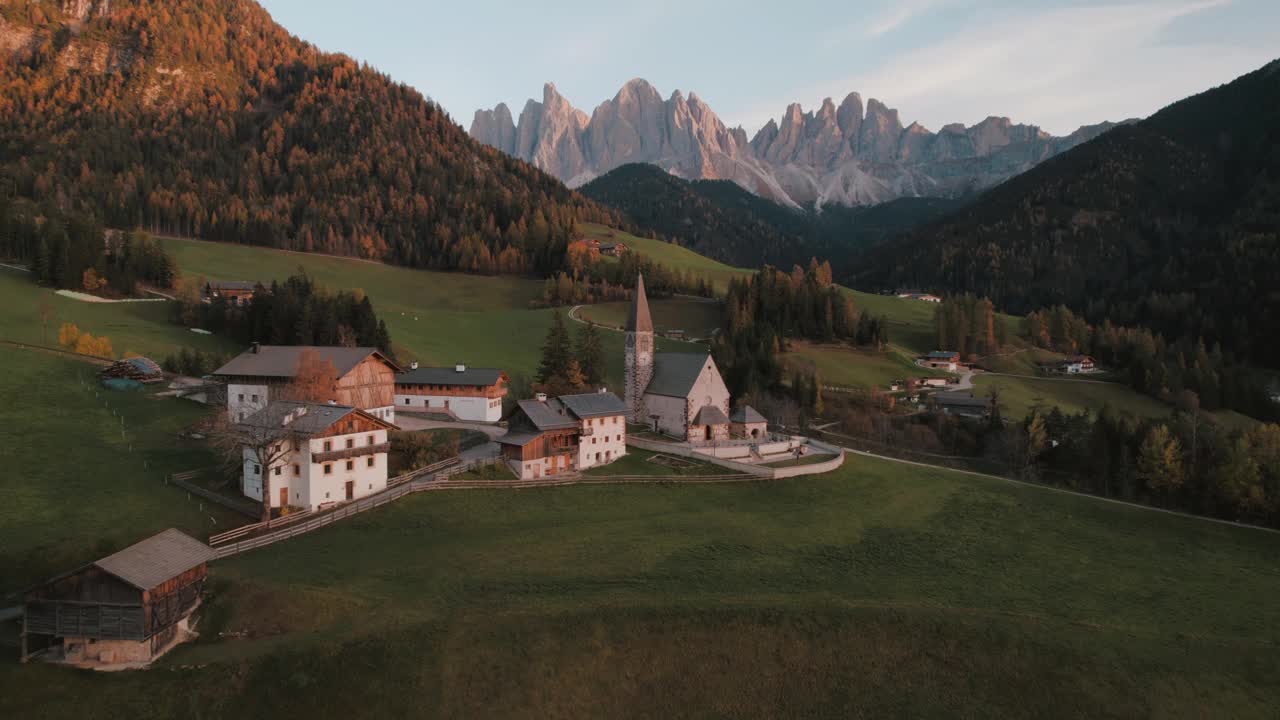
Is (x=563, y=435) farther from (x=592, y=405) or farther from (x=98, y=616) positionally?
(x=98, y=616)

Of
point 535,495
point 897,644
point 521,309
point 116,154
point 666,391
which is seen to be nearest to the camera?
point 897,644

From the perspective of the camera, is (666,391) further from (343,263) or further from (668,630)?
(343,263)

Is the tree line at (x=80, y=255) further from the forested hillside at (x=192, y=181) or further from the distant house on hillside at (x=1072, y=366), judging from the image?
the distant house on hillside at (x=1072, y=366)

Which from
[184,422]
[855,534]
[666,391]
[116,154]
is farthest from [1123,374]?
[116,154]

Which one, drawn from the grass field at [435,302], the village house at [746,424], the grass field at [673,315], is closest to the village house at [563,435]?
the village house at [746,424]

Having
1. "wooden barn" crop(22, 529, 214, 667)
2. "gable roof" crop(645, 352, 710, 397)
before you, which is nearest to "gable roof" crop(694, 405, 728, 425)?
"gable roof" crop(645, 352, 710, 397)

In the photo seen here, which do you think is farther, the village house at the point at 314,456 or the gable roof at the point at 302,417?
the gable roof at the point at 302,417

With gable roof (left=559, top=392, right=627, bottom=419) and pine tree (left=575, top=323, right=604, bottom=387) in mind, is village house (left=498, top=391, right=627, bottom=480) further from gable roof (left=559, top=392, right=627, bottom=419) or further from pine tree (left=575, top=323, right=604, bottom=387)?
pine tree (left=575, top=323, right=604, bottom=387)
